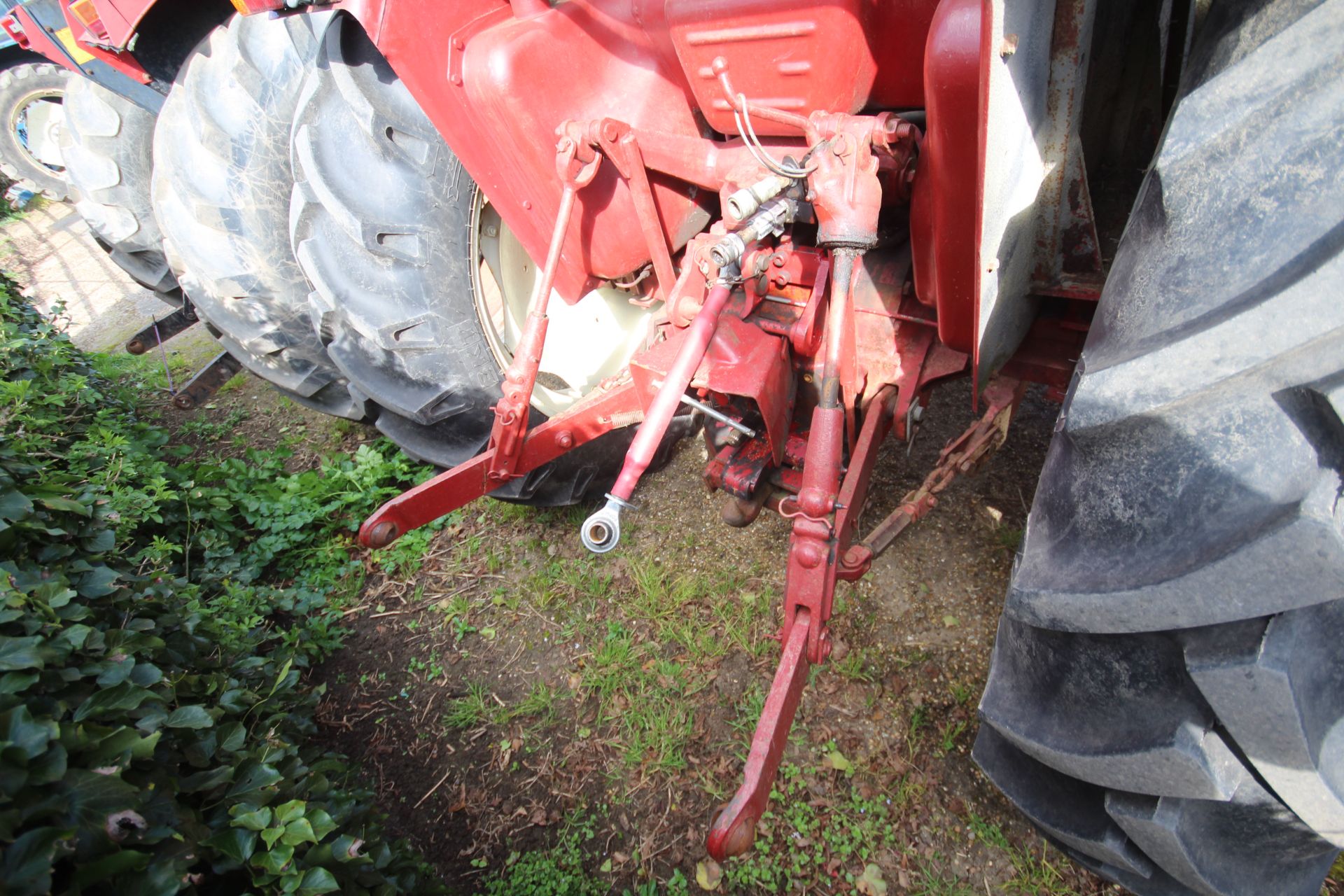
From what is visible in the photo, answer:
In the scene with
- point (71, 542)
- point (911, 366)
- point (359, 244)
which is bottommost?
point (911, 366)

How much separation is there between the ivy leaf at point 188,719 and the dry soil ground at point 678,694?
0.78 meters

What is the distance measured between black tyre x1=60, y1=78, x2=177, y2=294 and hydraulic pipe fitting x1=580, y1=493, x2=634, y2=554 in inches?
118

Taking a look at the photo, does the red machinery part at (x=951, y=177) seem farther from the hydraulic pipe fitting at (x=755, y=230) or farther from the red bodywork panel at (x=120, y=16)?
the red bodywork panel at (x=120, y=16)

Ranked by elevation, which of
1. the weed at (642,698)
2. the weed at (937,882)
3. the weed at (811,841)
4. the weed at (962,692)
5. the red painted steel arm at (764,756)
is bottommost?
the weed at (937,882)

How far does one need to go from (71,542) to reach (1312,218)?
2.11m

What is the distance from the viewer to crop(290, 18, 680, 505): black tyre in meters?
1.75

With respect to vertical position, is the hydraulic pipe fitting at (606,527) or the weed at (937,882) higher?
the hydraulic pipe fitting at (606,527)

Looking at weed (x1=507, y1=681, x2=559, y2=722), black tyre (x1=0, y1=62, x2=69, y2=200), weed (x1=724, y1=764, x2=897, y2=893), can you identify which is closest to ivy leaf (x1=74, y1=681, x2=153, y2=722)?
weed (x1=507, y1=681, x2=559, y2=722)

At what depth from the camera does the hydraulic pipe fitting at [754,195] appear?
1.26m

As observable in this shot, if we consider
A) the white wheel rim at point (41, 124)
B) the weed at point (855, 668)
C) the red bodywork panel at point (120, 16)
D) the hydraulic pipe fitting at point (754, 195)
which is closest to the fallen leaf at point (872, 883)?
the weed at point (855, 668)

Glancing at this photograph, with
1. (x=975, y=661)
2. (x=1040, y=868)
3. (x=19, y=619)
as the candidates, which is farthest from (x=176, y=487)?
(x=1040, y=868)

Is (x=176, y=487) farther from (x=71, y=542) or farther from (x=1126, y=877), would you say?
(x=1126, y=877)

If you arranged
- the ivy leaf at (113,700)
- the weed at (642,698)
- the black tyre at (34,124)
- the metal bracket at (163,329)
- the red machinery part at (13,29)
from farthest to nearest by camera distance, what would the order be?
the black tyre at (34,124)
the red machinery part at (13,29)
the metal bracket at (163,329)
the weed at (642,698)
the ivy leaf at (113,700)

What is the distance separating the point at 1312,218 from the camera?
2.32 feet
